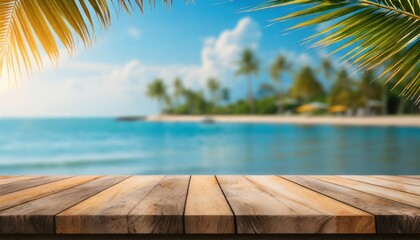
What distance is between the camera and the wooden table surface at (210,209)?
98cm

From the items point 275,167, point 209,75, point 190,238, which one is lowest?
point 275,167

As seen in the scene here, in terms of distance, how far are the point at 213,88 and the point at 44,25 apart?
5972cm

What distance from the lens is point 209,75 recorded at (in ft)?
205

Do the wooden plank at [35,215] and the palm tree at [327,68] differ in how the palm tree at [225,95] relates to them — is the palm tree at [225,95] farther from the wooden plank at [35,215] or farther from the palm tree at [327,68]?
the wooden plank at [35,215]

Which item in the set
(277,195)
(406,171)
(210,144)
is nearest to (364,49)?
(277,195)

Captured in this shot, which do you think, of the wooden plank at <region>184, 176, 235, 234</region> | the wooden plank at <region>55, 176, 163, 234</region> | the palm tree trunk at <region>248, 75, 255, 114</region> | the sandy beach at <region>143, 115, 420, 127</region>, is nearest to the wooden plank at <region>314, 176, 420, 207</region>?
the wooden plank at <region>184, 176, 235, 234</region>

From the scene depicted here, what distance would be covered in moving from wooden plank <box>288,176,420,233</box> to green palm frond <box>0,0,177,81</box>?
94cm

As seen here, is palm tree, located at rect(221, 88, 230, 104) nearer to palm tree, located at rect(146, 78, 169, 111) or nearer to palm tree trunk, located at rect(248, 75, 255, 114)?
palm tree trunk, located at rect(248, 75, 255, 114)

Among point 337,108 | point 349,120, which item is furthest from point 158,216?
point 337,108

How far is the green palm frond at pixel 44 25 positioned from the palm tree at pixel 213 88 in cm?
5902

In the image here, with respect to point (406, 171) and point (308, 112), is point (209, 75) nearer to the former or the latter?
point (308, 112)

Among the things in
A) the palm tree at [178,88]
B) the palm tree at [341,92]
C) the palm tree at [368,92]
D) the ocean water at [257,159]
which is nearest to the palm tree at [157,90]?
the palm tree at [178,88]

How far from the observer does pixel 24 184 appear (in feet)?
5.15

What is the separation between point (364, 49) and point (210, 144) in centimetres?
2097
